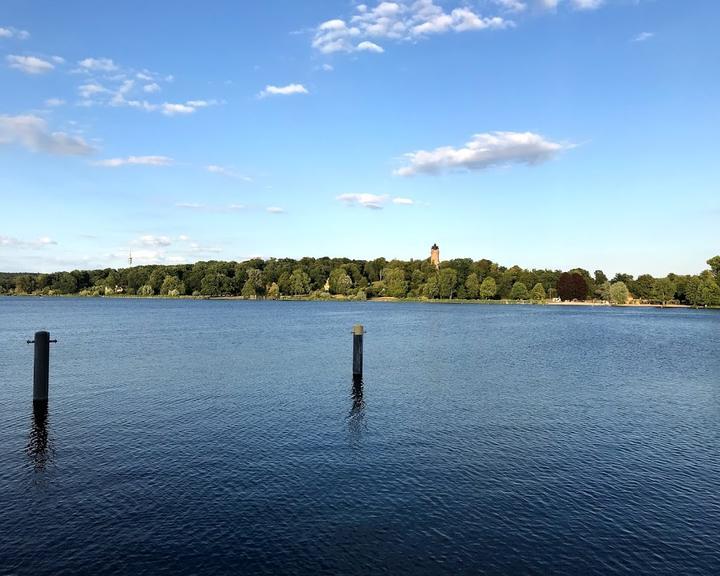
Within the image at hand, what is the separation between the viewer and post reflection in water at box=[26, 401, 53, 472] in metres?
23.6

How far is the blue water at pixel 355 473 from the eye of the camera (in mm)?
16609

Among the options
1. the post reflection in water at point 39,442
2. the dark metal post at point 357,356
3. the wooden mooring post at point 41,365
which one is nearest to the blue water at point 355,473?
the post reflection in water at point 39,442

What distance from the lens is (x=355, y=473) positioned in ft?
76.3

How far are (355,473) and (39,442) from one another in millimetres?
16263

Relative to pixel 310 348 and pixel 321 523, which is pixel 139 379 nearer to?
pixel 310 348

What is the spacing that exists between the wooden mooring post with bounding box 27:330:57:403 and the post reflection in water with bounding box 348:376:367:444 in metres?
18.8

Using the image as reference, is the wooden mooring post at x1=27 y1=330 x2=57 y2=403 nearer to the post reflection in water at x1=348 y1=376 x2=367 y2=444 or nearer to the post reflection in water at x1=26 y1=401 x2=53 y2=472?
the post reflection in water at x1=26 y1=401 x2=53 y2=472

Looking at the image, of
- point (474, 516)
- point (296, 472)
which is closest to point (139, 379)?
point (296, 472)

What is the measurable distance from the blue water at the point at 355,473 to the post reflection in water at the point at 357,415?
0.70 feet

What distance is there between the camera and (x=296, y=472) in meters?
23.1

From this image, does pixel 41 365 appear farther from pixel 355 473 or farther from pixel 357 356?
pixel 357 356

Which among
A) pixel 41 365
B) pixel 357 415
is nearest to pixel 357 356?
pixel 357 415

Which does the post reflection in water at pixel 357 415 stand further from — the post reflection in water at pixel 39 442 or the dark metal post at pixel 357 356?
the post reflection in water at pixel 39 442

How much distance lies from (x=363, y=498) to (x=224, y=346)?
171 ft
